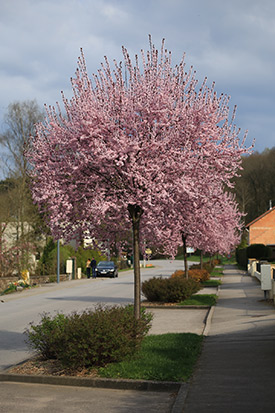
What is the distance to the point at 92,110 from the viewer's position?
35.7ft

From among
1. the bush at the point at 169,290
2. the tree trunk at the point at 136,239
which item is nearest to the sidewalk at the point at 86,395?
the tree trunk at the point at 136,239

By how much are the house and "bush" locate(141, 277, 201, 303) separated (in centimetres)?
5154

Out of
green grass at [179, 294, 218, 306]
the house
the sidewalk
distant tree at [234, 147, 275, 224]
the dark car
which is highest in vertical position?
distant tree at [234, 147, 275, 224]

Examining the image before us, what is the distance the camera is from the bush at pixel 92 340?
909 centimetres

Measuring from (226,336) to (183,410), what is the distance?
6.53 m

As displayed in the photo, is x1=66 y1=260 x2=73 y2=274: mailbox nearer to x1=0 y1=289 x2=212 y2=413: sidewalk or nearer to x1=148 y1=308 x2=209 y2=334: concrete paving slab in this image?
x1=148 y1=308 x2=209 y2=334: concrete paving slab

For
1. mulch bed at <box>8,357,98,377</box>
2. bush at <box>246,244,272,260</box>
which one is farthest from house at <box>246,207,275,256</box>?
mulch bed at <box>8,357,98,377</box>

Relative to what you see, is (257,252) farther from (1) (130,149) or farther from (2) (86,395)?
(2) (86,395)

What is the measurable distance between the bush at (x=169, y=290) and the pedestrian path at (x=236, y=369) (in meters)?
4.88

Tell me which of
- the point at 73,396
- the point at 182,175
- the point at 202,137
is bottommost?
the point at 73,396

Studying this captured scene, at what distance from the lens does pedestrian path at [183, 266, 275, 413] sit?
701 cm

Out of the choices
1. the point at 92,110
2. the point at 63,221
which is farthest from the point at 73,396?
the point at 92,110

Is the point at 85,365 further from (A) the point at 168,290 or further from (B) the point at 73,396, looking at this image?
(A) the point at 168,290

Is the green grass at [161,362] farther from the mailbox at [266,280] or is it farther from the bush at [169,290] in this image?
the mailbox at [266,280]
